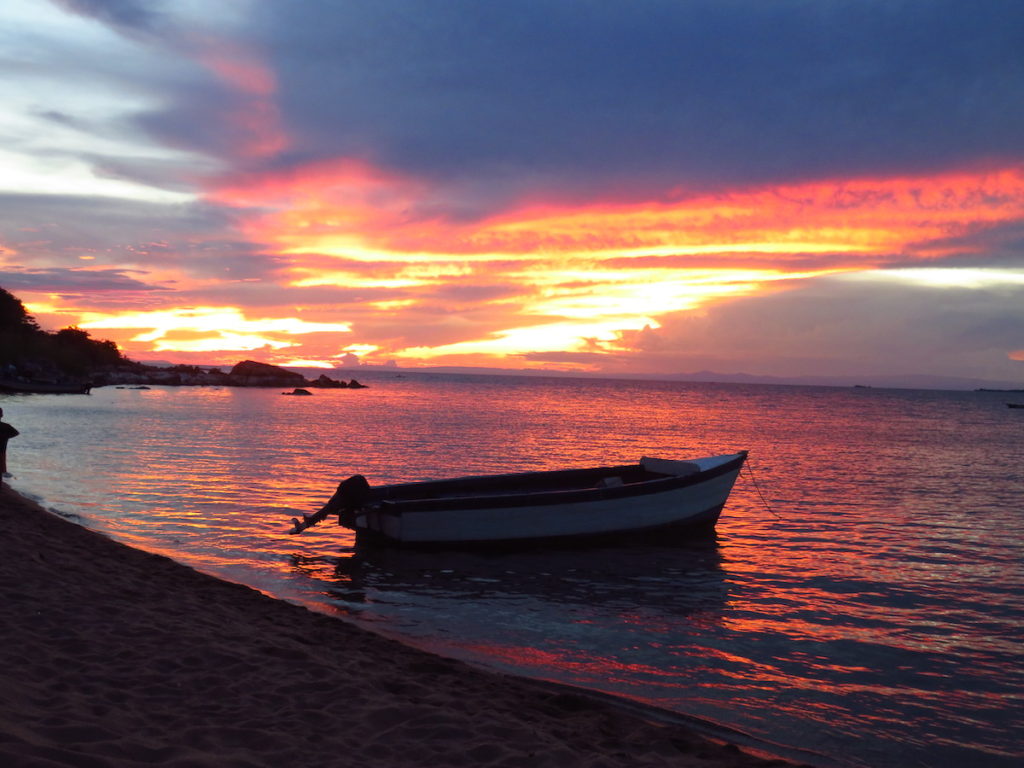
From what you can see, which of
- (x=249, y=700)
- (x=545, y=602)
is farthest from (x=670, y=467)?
(x=249, y=700)

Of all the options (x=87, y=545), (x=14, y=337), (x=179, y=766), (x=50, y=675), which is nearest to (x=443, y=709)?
(x=179, y=766)

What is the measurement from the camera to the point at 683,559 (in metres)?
→ 16.2

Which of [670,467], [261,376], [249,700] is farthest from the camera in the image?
[261,376]

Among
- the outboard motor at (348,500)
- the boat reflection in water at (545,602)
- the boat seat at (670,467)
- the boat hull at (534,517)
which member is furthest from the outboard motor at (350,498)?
the boat seat at (670,467)

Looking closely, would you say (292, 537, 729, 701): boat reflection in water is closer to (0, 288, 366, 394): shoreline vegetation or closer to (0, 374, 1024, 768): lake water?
(0, 374, 1024, 768): lake water

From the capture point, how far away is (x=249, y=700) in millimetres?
6453

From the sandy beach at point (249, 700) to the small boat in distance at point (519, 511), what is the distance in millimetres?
5931

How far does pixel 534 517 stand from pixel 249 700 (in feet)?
33.6

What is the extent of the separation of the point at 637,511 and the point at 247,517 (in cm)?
991

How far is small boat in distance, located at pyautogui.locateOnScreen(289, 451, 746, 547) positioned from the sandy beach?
5.93 meters

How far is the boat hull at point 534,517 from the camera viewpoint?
52.0 ft

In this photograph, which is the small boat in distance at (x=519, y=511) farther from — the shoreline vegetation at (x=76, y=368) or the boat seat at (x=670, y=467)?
the shoreline vegetation at (x=76, y=368)

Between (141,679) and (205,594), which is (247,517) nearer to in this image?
(205,594)

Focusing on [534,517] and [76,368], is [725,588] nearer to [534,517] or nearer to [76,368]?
[534,517]
